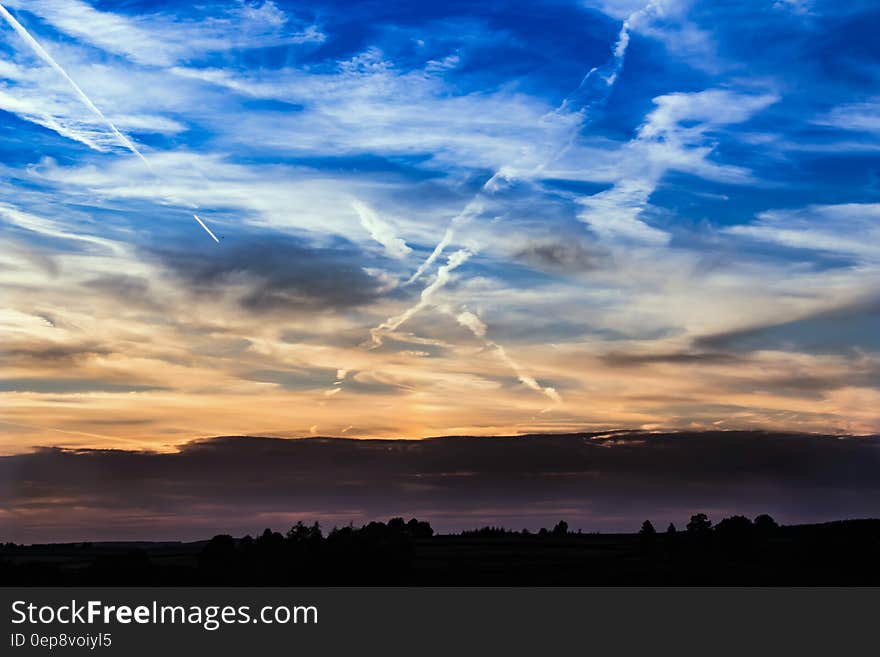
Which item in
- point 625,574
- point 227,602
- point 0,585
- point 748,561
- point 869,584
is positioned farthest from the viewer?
point 748,561

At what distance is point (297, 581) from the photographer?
176 m

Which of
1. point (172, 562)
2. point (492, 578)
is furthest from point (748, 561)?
point (172, 562)

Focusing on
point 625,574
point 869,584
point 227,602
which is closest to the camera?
point 227,602

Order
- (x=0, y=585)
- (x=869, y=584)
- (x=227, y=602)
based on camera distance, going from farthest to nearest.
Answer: (x=869, y=584), (x=0, y=585), (x=227, y=602)

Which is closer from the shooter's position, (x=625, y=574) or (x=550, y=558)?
(x=625, y=574)

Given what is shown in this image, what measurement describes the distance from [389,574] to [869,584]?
7931 centimetres

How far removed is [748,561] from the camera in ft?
634

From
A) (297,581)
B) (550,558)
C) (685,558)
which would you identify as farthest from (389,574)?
(685,558)

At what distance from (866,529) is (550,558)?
61.4 m

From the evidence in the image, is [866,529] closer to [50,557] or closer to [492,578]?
[492,578]

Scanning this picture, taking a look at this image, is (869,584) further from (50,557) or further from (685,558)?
(50,557)

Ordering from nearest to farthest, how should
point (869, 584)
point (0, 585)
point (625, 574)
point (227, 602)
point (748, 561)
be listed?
point (227, 602), point (0, 585), point (869, 584), point (625, 574), point (748, 561)

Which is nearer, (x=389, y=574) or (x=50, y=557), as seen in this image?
(x=389, y=574)

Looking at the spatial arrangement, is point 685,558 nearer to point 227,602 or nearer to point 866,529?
point 866,529
